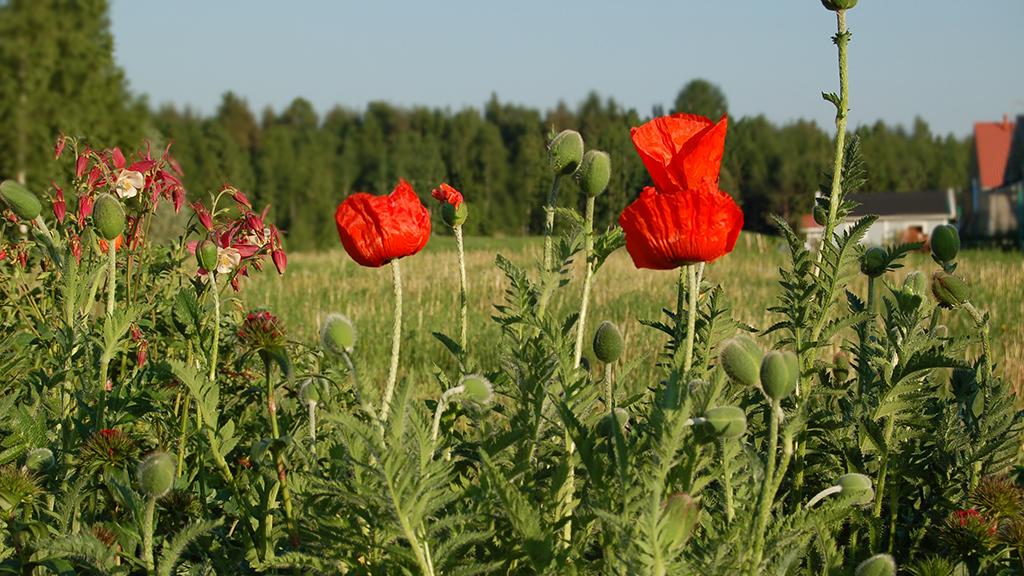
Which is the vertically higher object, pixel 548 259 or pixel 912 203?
pixel 912 203

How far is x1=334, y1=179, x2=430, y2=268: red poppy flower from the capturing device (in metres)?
1.31

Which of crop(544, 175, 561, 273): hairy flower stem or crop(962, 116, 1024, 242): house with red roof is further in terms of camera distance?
crop(962, 116, 1024, 242): house with red roof

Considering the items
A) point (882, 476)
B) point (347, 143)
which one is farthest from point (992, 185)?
point (882, 476)

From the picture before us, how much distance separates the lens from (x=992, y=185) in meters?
39.4

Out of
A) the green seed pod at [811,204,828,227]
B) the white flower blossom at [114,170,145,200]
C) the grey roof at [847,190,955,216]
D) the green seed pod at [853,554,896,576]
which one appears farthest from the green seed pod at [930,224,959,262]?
the grey roof at [847,190,955,216]

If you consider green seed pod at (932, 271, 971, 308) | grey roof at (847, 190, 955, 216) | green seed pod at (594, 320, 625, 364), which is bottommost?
green seed pod at (594, 320, 625, 364)

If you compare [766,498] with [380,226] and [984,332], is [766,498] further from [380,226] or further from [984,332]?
[984,332]

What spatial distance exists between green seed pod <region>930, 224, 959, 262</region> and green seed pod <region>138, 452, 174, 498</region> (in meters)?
1.39

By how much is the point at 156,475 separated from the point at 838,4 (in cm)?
124

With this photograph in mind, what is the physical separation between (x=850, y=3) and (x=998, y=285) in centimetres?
849

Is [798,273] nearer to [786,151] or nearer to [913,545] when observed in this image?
[913,545]

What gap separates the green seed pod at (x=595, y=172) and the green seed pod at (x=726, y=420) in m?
0.44

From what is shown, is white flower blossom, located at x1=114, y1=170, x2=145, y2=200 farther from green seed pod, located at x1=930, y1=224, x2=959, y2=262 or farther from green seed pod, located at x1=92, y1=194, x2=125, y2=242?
green seed pod, located at x1=930, y1=224, x2=959, y2=262

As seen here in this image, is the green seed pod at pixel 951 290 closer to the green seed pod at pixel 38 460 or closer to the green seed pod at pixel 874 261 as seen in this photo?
the green seed pod at pixel 874 261
